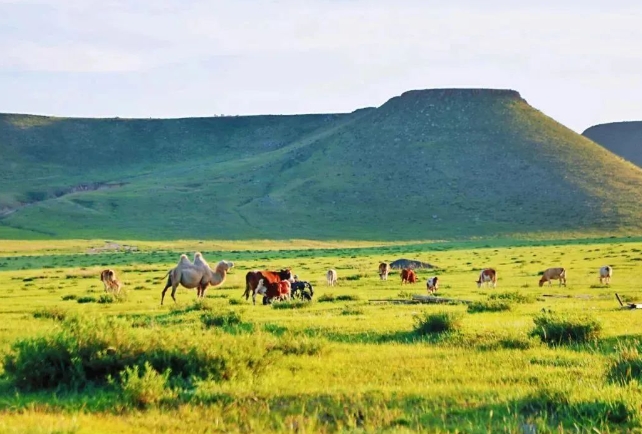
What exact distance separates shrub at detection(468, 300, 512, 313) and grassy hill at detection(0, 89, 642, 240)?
294ft

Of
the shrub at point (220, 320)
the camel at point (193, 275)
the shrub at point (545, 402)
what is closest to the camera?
the shrub at point (545, 402)

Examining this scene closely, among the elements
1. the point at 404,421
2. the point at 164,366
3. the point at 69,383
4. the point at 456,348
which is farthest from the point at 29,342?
the point at 456,348

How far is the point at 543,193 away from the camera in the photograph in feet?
418

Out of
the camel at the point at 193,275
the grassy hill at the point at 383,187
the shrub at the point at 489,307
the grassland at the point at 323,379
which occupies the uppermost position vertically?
the grassy hill at the point at 383,187

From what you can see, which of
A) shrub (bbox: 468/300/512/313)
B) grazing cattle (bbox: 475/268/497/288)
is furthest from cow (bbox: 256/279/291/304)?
grazing cattle (bbox: 475/268/497/288)

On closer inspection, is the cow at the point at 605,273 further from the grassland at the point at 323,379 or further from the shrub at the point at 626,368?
the shrub at the point at 626,368

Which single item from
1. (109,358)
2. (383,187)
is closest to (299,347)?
(109,358)

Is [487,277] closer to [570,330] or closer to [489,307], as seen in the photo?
[489,307]

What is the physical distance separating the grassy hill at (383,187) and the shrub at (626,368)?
98.4 metres

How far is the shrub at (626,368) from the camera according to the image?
9.56 m

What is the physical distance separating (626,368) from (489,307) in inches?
357

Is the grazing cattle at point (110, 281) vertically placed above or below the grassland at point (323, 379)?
below

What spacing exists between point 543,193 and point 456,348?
120 metres

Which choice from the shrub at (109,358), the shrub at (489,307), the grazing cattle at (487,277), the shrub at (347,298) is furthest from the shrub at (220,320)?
the grazing cattle at (487,277)
